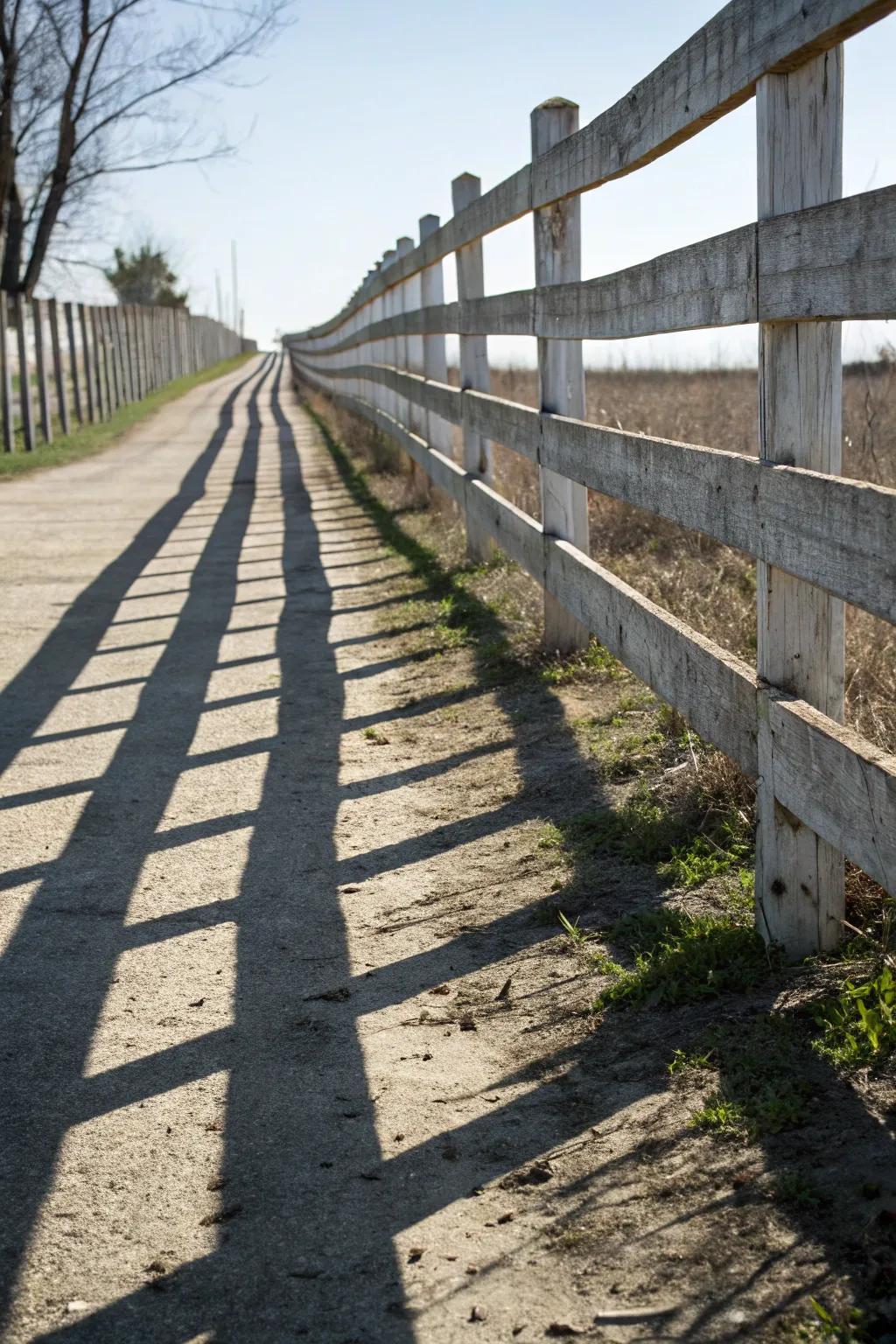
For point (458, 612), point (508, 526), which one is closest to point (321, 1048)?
point (508, 526)

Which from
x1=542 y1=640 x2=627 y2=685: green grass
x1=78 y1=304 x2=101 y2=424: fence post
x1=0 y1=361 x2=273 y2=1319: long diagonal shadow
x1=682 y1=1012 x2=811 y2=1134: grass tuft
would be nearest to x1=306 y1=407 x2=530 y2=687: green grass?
x1=542 y1=640 x2=627 y2=685: green grass

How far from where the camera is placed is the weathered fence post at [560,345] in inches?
197

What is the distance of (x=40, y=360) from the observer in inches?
765

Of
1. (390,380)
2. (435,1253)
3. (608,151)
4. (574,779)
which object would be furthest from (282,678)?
(390,380)

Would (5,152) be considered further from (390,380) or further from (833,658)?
(833,658)

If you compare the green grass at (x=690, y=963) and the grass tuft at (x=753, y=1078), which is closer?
the grass tuft at (x=753, y=1078)

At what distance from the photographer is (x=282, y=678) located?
604 centimetres

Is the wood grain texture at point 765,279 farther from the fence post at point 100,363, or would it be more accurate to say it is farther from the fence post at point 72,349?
the fence post at point 100,363

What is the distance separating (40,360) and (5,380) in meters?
1.96

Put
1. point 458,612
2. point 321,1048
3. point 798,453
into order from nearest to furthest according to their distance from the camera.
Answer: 1. point 798,453
2. point 321,1048
3. point 458,612

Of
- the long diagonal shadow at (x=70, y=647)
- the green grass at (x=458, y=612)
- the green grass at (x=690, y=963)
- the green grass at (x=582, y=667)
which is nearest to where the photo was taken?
the green grass at (x=690, y=963)

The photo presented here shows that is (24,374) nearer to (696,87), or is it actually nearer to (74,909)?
(74,909)

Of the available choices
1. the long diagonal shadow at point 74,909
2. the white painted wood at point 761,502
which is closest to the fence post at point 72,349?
the long diagonal shadow at point 74,909

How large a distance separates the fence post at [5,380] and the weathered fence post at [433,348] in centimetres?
905
